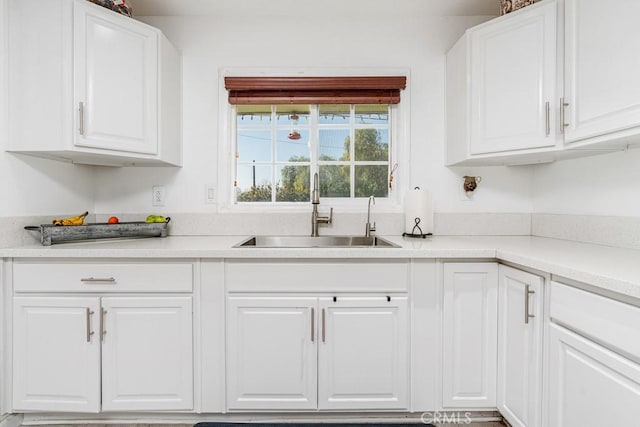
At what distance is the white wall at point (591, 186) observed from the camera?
1530mm

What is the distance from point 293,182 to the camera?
7.38 ft

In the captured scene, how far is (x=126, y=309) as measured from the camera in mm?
1520

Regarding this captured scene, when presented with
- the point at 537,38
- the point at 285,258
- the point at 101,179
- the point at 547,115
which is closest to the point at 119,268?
the point at 285,258

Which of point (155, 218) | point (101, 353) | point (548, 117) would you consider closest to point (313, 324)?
point (101, 353)

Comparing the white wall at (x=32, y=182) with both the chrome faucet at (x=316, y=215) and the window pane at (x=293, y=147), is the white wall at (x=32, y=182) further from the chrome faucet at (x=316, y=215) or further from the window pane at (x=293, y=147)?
the chrome faucet at (x=316, y=215)

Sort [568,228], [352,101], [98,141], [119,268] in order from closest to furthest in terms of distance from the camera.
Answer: [119,268]
[98,141]
[568,228]
[352,101]

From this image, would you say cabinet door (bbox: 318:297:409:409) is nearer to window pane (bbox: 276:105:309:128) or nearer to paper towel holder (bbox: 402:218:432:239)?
paper towel holder (bbox: 402:218:432:239)

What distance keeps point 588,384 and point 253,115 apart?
2.12 metres

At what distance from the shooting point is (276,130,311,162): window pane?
2240 mm

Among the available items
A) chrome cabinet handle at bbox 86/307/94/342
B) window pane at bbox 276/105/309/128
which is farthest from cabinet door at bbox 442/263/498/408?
chrome cabinet handle at bbox 86/307/94/342

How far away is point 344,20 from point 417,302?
1781 millimetres

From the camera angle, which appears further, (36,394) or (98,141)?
(98,141)

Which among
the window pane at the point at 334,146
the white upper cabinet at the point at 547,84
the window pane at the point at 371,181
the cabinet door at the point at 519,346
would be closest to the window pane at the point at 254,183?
the window pane at the point at 334,146

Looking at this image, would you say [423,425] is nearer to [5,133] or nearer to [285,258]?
[285,258]
